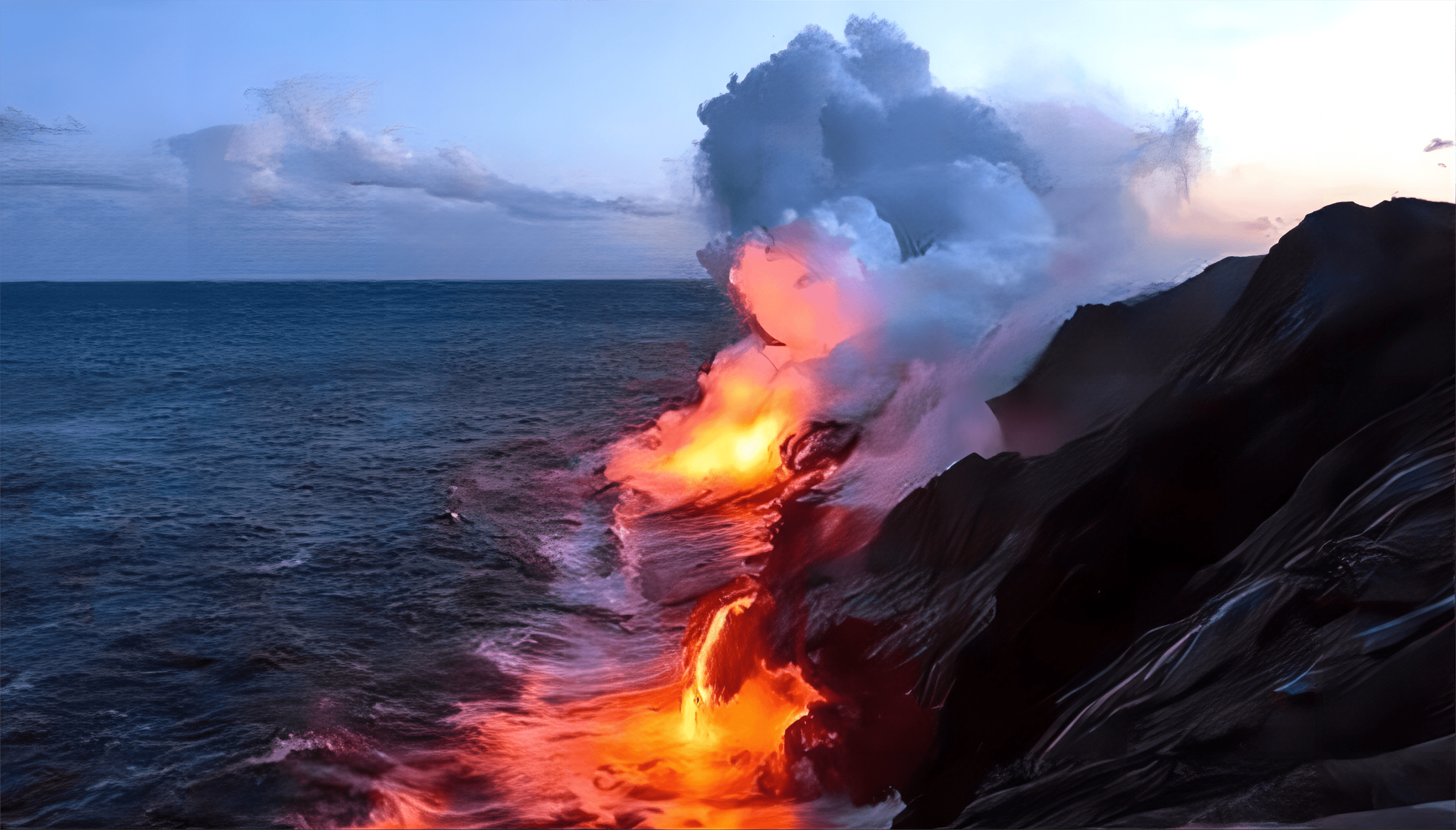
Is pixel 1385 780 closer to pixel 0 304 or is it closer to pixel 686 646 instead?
pixel 686 646

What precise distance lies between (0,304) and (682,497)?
8744 cm

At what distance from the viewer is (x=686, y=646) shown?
29.4 feet

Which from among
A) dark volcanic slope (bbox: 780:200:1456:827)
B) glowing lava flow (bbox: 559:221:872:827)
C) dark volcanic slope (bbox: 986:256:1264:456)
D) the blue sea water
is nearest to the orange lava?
glowing lava flow (bbox: 559:221:872:827)

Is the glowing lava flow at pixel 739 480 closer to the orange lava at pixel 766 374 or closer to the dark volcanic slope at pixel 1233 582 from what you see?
the orange lava at pixel 766 374

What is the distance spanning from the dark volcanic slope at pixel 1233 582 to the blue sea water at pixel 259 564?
4659 mm

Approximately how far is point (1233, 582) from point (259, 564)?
38.9ft

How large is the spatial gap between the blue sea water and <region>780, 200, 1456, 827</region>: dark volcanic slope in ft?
15.3

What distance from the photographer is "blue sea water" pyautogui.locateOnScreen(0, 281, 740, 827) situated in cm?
758

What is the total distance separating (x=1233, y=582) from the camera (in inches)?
195

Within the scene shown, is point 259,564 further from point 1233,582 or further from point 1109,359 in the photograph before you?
point 1233,582

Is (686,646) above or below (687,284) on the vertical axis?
below

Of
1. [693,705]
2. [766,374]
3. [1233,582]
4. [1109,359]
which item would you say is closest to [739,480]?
[766,374]

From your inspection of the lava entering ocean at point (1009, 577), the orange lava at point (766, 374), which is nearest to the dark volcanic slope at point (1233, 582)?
the lava entering ocean at point (1009, 577)

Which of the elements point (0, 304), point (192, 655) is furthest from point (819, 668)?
point (0, 304)
